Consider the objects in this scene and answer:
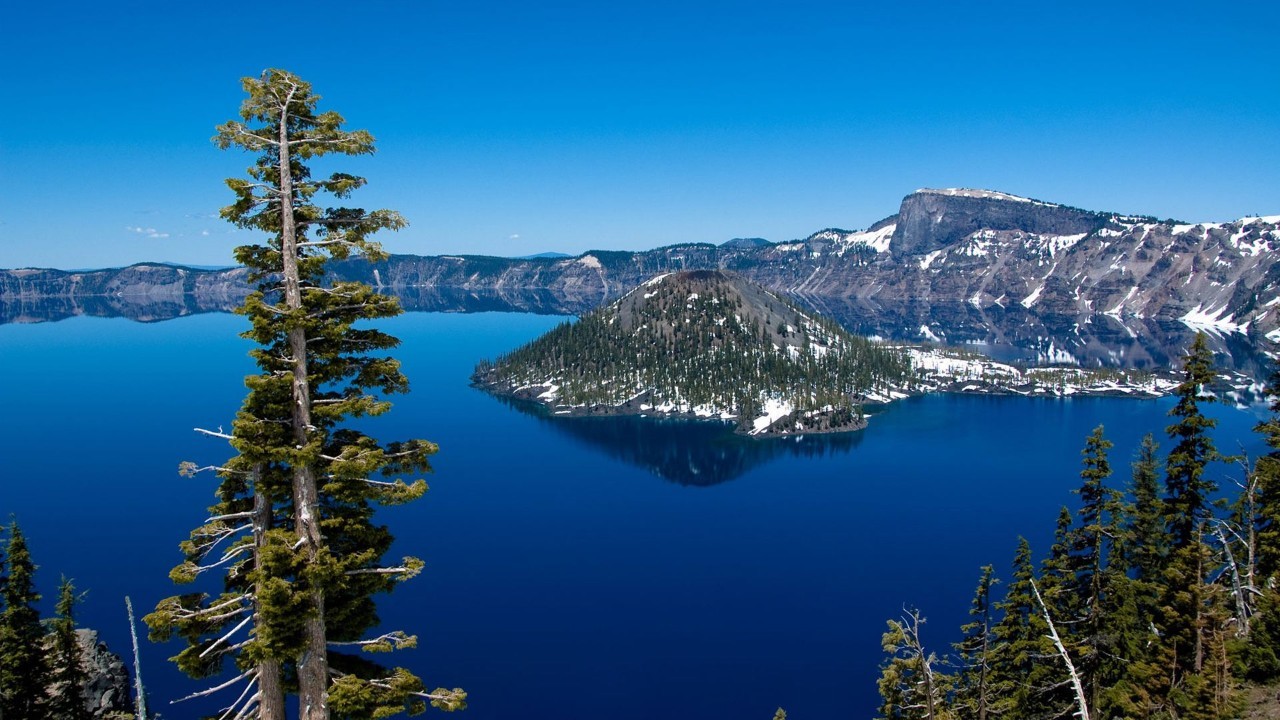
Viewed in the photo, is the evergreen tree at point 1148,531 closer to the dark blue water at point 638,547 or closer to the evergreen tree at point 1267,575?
the evergreen tree at point 1267,575

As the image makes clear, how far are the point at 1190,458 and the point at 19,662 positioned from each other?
6669cm

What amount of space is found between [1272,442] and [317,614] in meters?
51.0

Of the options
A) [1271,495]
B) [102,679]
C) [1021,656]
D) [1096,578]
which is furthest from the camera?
[102,679]

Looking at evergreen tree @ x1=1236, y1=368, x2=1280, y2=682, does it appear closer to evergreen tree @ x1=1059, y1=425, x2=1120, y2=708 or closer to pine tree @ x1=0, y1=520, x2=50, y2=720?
evergreen tree @ x1=1059, y1=425, x2=1120, y2=708

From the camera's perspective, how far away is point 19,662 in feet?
141

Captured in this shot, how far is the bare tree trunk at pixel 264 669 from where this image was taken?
16.4m

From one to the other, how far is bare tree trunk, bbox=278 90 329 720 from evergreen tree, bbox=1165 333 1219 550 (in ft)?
137

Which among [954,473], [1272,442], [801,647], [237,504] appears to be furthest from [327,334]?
[954,473]

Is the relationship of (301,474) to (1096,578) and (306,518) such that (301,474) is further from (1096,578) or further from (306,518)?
(1096,578)

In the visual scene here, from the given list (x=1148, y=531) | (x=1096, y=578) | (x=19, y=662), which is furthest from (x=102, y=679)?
(x=1148, y=531)

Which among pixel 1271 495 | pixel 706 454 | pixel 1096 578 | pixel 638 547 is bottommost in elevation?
pixel 638 547

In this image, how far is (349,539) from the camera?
1745 centimetres

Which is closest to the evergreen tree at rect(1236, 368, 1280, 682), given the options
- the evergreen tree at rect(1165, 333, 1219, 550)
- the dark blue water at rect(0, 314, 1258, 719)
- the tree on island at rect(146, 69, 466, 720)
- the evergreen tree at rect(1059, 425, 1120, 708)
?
the evergreen tree at rect(1165, 333, 1219, 550)

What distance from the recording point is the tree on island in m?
16.0
